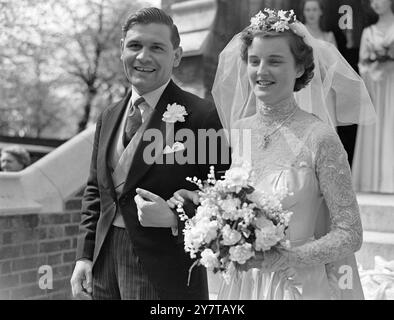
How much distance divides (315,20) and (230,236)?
488 cm

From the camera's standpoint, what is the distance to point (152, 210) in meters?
2.25

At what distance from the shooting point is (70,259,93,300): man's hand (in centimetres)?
252

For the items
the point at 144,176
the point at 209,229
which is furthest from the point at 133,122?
the point at 209,229

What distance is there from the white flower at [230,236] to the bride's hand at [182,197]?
0.93ft

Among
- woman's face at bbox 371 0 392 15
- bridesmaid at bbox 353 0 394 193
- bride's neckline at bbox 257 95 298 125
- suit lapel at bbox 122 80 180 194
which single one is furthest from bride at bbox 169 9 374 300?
woman's face at bbox 371 0 392 15

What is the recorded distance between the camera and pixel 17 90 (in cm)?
2034

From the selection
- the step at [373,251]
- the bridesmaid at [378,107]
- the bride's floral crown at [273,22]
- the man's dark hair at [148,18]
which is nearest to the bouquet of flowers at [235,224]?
the bride's floral crown at [273,22]

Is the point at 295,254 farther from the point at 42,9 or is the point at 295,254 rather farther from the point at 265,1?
the point at 42,9

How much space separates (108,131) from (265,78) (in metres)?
0.76

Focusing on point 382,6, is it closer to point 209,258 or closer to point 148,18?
point 148,18

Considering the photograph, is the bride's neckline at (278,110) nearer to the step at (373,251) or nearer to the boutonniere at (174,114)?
the boutonniere at (174,114)

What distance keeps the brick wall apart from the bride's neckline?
137 inches

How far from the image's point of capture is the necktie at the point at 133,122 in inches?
99.4

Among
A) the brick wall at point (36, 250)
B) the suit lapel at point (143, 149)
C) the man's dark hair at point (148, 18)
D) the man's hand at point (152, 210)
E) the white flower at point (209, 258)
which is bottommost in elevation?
the brick wall at point (36, 250)
